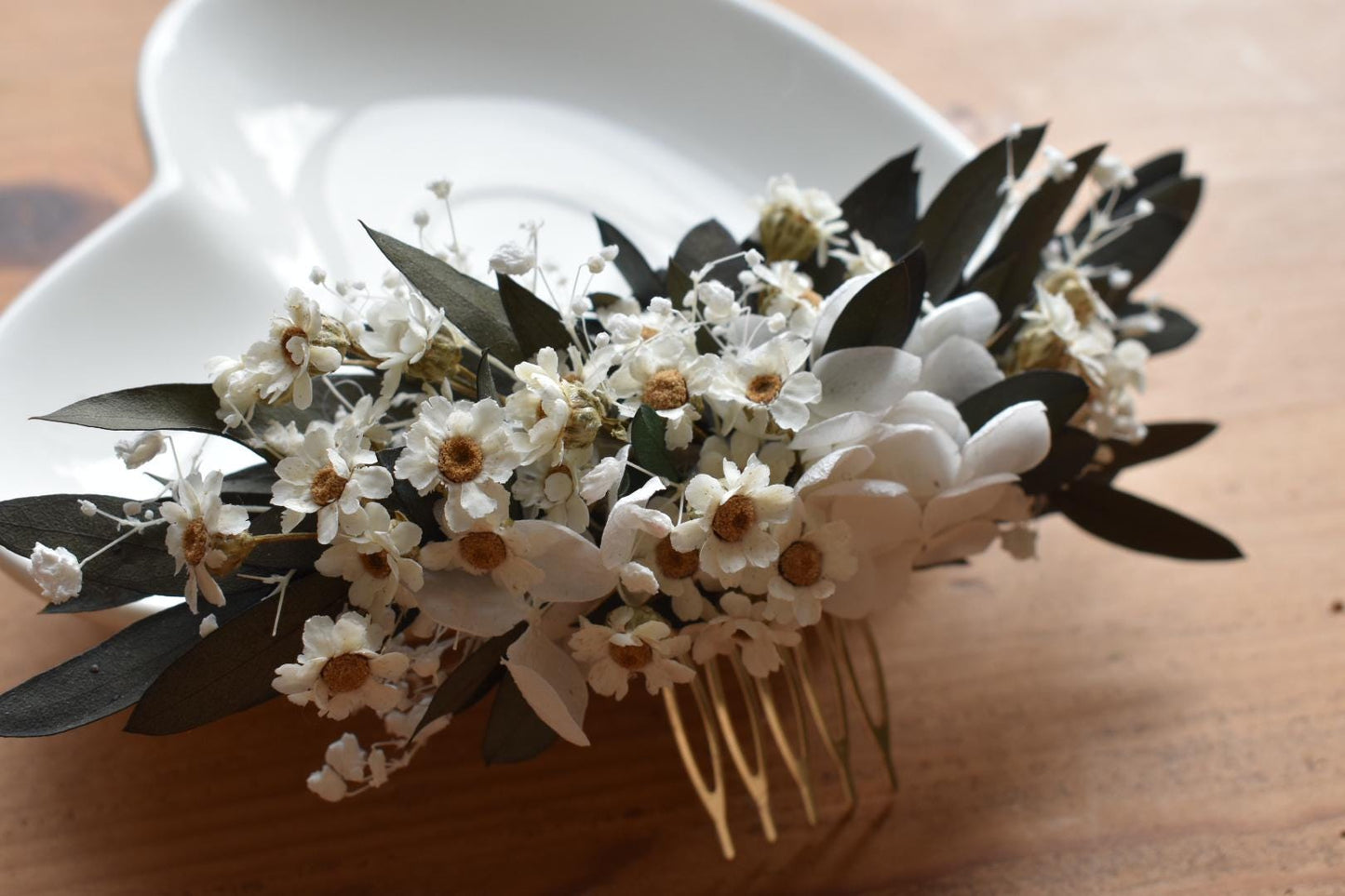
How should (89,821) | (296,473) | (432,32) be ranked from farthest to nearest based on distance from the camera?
(432,32)
(89,821)
(296,473)

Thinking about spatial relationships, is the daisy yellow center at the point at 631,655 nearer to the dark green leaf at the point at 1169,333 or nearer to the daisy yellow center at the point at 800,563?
the daisy yellow center at the point at 800,563

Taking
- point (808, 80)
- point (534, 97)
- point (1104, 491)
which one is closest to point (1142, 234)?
point (1104, 491)

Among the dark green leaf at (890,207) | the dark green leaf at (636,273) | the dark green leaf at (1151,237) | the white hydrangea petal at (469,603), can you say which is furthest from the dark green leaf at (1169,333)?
the white hydrangea petal at (469,603)

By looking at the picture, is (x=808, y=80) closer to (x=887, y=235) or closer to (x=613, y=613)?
(x=887, y=235)

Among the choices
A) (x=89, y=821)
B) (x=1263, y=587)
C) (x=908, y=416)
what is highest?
(x=908, y=416)

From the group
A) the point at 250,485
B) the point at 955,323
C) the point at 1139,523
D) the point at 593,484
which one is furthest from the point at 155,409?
the point at 1139,523

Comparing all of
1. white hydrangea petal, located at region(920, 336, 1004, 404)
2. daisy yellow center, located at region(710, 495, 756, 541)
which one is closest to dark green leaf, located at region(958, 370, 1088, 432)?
white hydrangea petal, located at region(920, 336, 1004, 404)

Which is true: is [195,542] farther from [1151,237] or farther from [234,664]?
Answer: [1151,237]
